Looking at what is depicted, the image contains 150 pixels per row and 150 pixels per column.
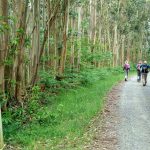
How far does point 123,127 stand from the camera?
11.4m

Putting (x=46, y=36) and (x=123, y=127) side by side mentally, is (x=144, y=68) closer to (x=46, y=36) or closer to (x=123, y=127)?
(x=46, y=36)

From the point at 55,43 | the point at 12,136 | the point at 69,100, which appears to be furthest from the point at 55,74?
the point at 12,136

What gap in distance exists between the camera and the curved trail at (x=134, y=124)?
938 centimetres

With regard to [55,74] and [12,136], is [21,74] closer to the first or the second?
[12,136]

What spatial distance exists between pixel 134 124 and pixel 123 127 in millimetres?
570

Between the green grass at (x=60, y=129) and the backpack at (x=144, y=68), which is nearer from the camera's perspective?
the green grass at (x=60, y=129)

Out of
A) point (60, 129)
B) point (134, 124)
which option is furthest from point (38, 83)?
point (60, 129)

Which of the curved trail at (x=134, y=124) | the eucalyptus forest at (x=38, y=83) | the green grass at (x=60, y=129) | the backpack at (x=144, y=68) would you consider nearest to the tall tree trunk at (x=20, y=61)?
the eucalyptus forest at (x=38, y=83)

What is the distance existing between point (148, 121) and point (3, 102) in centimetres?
463

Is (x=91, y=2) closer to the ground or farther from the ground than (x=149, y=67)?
farther from the ground

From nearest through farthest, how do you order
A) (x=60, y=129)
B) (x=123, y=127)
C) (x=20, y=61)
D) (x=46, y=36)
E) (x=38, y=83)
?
(x=60, y=129), (x=123, y=127), (x=20, y=61), (x=46, y=36), (x=38, y=83)

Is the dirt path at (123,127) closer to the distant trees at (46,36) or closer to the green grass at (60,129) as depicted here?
the green grass at (60,129)

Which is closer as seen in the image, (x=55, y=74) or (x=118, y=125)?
(x=118, y=125)

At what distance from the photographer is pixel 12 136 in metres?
10.2
